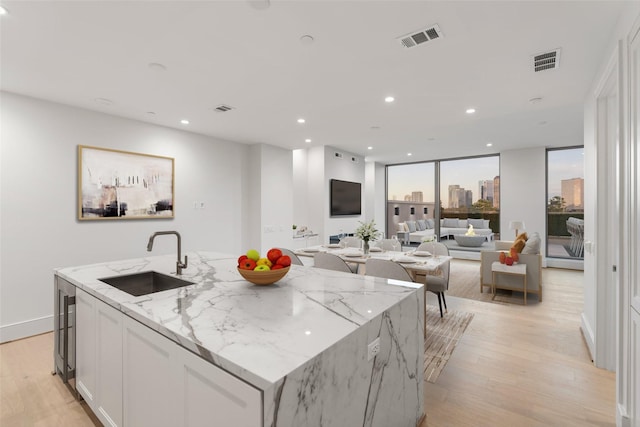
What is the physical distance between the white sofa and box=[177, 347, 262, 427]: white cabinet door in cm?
784

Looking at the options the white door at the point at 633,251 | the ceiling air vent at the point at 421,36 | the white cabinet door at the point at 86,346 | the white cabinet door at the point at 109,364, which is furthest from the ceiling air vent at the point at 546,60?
the white cabinet door at the point at 86,346

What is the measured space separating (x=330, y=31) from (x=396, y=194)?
7664 millimetres

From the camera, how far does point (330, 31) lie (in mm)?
2109

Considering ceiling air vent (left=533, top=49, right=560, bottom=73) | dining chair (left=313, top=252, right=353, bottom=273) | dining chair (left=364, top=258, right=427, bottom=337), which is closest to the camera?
ceiling air vent (left=533, top=49, right=560, bottom=73)

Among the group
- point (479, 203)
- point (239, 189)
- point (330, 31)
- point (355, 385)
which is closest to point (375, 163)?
point (479, 203)

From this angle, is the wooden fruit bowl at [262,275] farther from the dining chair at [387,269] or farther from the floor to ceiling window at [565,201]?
the floor to ceiling window at [565,201]

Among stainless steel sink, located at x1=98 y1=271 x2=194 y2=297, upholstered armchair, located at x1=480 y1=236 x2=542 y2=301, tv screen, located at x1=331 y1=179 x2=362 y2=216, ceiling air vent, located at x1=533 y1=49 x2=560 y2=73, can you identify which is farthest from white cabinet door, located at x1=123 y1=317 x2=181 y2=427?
tv screen, located at x1=331 y1=179 x2=362 y2=216

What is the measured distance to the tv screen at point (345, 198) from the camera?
6.70 meters

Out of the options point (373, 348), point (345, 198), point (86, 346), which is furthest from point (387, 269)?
point (345, 198)

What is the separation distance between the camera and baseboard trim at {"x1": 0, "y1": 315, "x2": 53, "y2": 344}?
10.2 feet

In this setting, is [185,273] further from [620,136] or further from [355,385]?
[620,136]

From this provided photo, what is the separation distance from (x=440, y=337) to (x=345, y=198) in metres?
4.28

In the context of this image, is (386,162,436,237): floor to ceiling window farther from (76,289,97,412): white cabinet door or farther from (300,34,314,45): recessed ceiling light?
(76,289,97,412): white cabinet door

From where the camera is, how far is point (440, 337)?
3.13 metres
